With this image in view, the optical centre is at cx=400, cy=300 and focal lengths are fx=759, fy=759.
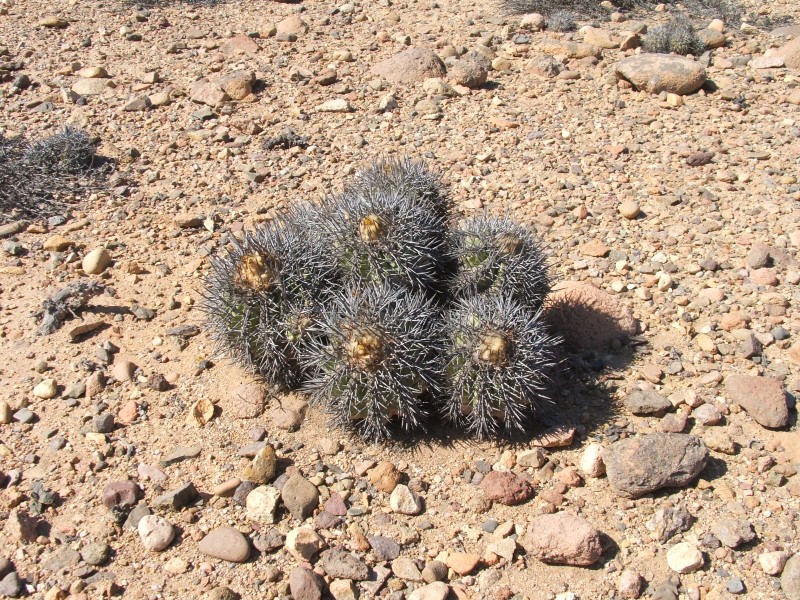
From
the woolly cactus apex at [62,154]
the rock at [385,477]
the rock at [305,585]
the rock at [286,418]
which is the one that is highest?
the woolly cactus apex at [62,154]

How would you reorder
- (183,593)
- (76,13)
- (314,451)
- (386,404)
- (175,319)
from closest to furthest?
(183,593)
(386,404)
(314,451)
(175,319)
(76,13)

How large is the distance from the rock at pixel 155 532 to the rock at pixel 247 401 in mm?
759

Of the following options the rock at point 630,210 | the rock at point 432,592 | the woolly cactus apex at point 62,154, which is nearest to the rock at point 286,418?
the rock at point 432,592

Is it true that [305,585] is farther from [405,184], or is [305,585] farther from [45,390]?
[405,184]

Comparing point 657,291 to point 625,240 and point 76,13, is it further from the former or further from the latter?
point 76,13

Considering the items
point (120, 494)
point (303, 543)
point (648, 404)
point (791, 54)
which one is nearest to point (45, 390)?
point (120, 494)

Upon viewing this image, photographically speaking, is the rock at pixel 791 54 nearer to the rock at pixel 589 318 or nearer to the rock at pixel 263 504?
the rock at pixel 589 318

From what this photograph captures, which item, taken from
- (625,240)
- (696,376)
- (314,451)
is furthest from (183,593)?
(625,240)

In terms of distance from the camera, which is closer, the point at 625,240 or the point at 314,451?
the point at 314,451

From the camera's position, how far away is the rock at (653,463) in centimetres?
350

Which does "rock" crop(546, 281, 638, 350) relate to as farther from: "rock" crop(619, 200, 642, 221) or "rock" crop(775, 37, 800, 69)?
"rock" crop(775, 37, 800, 69)

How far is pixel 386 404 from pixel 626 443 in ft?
3.80

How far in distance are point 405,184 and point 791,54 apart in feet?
15.7

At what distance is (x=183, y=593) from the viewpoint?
313 cm
